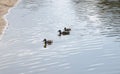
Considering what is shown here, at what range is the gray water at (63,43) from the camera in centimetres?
2705

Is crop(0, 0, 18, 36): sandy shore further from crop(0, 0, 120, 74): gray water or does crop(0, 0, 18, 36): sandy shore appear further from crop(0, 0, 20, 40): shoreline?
crop(0, 0, 120, 74): gray water

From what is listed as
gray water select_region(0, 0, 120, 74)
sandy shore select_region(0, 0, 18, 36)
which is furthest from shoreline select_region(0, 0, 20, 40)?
gray water select_region(0, 0, 120, 74)

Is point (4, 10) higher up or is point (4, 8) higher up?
point (4, 8)

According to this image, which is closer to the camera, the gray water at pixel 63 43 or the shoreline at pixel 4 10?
the gray water at pixel 63 43

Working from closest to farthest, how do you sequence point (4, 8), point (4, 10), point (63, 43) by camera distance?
point (63, 43) < point (4, 10) < point (4, 8)

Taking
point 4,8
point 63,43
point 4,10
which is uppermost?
point 4,8

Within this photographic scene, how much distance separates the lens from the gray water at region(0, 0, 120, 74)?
88.7 ft

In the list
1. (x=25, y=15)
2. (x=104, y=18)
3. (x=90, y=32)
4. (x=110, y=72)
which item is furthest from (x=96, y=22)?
(x=110, y=72)

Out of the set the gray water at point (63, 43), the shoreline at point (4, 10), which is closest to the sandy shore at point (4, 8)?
the shoreline at point (4, 10)

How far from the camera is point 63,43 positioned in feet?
114

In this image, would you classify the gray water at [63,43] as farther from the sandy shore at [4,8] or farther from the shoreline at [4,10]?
the sandy shore at [4,8]

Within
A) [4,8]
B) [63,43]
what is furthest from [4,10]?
[63,43]

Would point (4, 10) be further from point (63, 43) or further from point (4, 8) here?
point (63, 43)

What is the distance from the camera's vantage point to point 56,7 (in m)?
62.1
